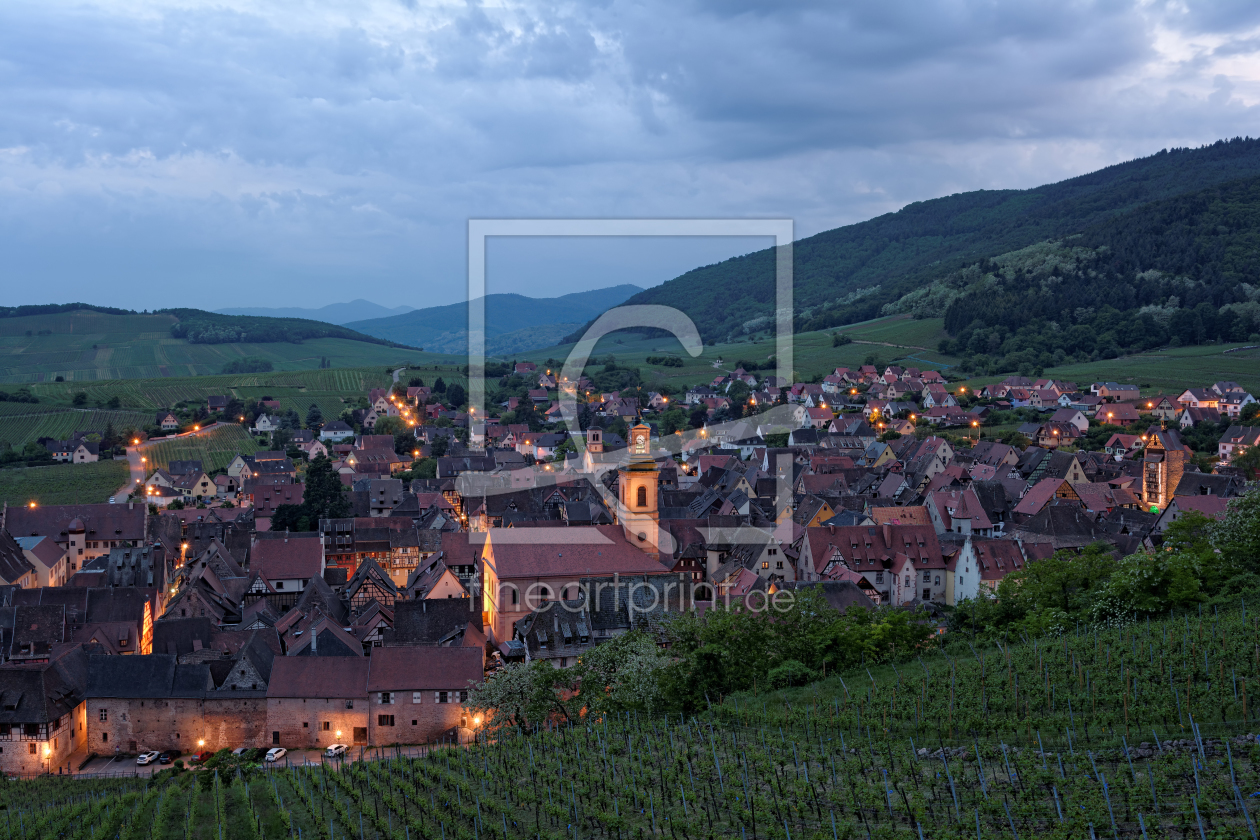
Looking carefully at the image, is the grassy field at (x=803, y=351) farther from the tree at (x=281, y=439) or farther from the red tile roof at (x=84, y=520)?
the red tile roof at (x=84, y=520)

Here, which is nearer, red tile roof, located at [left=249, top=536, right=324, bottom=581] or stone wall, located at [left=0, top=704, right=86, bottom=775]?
stone wall, located at [left=0, top=704, right=86, bottom=775]

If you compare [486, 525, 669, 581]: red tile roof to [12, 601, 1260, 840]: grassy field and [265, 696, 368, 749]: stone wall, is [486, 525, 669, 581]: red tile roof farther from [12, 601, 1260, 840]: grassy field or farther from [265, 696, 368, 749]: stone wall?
[12, 601, 1260, 840]: grassy field

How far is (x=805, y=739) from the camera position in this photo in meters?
25.2

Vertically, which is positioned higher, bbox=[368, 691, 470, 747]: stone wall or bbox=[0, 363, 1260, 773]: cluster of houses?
bbox=[0, 363, 1260, 773]: cluster of houses

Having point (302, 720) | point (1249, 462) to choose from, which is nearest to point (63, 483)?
point (302, 720)

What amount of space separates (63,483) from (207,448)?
19970 mm

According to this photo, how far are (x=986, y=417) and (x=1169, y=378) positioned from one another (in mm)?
26664

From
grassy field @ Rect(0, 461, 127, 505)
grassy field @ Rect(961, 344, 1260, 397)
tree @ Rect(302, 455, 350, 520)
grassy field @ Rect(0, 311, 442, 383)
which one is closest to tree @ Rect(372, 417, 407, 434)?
grassy field @ Rect(0, 461, 127, 505)

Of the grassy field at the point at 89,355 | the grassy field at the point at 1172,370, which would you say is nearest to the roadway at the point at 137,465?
the grassy field at the point at 89,355

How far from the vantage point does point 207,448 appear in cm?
11050

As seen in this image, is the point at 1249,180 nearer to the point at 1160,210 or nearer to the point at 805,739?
the point at 1160,210

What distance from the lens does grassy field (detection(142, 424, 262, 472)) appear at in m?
104

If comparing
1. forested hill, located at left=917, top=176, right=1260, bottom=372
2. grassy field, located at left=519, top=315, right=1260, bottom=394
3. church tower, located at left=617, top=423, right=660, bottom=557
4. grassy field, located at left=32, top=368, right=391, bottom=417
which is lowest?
church tower, located at left=617, top=423, right=660, bottom=557

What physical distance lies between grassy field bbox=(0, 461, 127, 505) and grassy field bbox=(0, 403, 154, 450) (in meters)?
12.5
